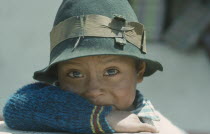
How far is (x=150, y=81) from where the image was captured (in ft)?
21.0

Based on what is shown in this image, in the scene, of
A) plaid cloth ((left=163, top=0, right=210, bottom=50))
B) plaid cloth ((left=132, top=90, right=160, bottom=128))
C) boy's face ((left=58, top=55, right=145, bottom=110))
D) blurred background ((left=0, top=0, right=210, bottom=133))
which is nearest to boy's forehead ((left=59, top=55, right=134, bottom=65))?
boy's face ((left=58, top=55, right=145, bottom=110))

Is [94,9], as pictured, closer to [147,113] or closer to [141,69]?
[141,69]

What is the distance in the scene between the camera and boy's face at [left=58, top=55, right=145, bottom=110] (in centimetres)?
256

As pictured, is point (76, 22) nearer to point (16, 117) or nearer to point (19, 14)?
point (16, 117)

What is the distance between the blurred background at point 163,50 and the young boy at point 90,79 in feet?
5.50

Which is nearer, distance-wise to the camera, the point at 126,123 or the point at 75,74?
the point at 126,123

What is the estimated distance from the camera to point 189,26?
22.9 ft

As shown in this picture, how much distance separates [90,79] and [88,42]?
0.18 meters

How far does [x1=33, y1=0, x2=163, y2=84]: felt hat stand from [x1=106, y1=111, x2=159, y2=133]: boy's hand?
27 centimetres

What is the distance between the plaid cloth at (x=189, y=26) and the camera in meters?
6.88

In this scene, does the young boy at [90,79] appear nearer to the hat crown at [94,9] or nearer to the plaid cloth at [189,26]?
the hat crown at [94,9]

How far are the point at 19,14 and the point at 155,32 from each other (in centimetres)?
288

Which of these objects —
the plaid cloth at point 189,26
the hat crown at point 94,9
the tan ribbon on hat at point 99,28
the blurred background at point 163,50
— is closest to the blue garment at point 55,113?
the tan ribbon on hat at point 99,28

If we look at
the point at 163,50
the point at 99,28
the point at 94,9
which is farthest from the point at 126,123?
the point at 163,50
